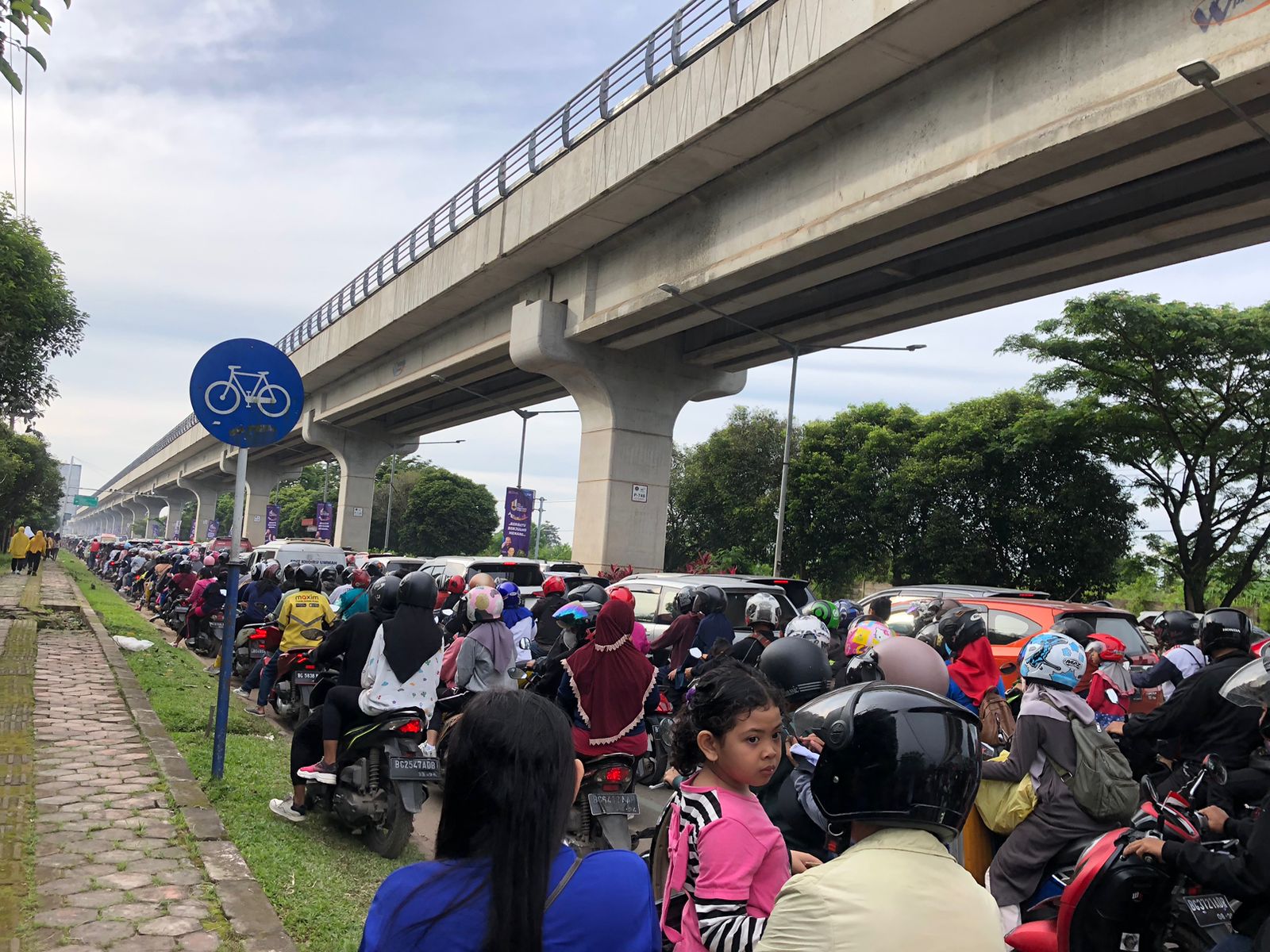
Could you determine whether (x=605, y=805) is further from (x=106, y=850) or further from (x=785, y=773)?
(x=106, y=850)

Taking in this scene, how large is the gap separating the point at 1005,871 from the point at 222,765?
17.1 feet

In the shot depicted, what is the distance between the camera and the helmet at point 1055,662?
13.3 feet

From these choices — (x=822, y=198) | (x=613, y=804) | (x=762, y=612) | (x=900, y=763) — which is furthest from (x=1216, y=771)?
(x=822, y=198)

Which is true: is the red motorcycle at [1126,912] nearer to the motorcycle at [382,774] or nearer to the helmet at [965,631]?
the helmet at [965,631]

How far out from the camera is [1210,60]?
8.79 meters

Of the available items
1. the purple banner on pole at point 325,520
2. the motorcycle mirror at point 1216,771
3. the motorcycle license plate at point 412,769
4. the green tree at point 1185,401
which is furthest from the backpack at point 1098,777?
the purple banner on pole at point 325,520

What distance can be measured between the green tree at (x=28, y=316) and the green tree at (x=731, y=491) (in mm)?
24003

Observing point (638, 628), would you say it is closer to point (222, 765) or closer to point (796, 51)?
point (222, 765)

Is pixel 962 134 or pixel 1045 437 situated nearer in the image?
pixel 962 134

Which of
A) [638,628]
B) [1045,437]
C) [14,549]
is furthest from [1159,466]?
[14,549]

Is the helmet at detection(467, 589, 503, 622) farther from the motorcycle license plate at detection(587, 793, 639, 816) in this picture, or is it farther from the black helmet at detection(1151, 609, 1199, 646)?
the black helmet at detection(1151, 609, 1199, 646)

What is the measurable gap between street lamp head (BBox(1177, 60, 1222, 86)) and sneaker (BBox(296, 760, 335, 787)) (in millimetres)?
8526

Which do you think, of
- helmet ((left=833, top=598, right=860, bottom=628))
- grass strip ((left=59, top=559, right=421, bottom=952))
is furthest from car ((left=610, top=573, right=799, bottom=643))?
grass strip ((left=59, top=559, right=421, bottom=952))

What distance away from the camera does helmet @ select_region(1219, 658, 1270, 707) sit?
3.67 m
